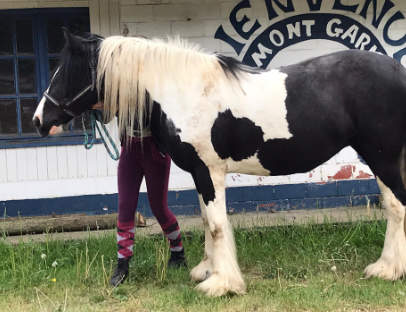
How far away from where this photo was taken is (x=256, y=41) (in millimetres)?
5980

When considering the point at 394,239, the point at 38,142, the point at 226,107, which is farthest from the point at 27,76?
the point at 394,239

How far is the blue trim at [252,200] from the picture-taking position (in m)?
5.94

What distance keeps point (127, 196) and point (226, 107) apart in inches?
38.3

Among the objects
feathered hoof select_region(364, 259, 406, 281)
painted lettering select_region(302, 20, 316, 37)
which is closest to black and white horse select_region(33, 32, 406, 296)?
feathered hoof select_region(364, 259, 406, 281)

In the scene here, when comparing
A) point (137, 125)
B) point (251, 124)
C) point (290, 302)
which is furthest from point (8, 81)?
point (290, 302)

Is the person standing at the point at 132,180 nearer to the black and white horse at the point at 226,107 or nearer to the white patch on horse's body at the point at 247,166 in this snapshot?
the black and white horse at the point at 226,107

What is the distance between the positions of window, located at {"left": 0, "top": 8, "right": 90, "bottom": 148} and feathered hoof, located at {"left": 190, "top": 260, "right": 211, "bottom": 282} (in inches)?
104

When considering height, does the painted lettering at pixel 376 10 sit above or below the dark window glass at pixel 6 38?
above

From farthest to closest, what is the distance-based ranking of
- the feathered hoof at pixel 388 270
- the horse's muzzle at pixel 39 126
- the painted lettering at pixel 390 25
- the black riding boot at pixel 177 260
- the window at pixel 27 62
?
the painted lettering at pixel 390 25, the window at pixel 27 62, the black riding boot at pixel 177 260, the feathered hoof at pixel 388 270, the horse's muzzle at pixel 39 126

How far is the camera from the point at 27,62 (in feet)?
19.4

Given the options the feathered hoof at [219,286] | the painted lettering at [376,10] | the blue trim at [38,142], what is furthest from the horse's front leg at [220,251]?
the painted lettering at [376,10]

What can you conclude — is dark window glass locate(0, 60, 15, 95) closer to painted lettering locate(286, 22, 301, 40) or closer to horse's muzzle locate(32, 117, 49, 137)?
horse's muzzle locate(32, 117, 49, 137)

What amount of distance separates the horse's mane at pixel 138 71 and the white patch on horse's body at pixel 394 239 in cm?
143

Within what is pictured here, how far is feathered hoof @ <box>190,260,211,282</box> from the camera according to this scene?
151 inches
